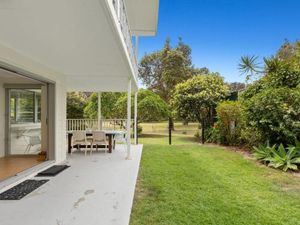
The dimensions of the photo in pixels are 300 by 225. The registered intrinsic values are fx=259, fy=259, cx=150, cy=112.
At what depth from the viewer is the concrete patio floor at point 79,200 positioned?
363 cm

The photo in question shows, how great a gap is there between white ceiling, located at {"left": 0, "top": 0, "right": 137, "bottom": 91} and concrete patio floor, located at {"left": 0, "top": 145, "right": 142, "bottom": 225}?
108 inches

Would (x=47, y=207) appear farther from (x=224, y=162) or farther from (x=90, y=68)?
(x=224, y=162)

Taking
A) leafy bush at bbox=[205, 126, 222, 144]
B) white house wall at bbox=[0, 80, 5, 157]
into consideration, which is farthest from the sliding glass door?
leafy bush at bbox=[205, 126, 222, 144]

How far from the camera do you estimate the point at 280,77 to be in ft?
28.5

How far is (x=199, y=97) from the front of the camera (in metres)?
14.6

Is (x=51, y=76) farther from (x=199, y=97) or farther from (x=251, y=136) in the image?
(x=199, y=97)

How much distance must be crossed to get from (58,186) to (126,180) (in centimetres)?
144

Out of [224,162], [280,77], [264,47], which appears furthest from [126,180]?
[264,47]

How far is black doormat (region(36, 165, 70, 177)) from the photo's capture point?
617cm

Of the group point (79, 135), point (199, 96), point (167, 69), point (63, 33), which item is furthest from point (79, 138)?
point (167, 69)

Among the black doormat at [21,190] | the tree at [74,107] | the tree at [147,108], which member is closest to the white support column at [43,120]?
the black doormat at [21,190]

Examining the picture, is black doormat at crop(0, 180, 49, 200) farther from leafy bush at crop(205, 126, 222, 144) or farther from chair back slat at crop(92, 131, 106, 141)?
leafy bush at crop(205, 126, 222, 144)

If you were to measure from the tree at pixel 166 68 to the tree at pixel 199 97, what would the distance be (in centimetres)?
1158

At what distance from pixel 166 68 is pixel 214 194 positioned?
2349 cm
